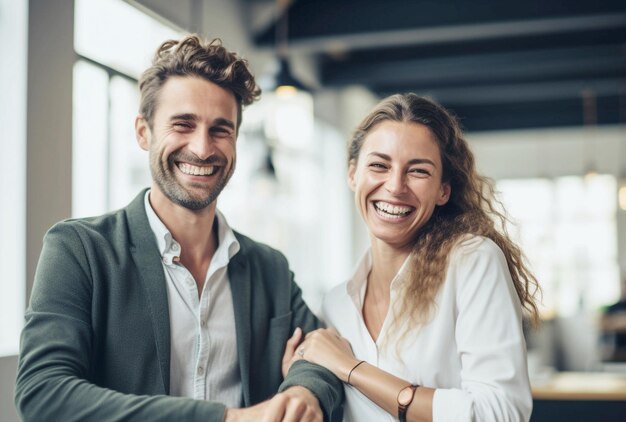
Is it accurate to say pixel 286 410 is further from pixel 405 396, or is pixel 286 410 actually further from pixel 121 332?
pixel 121 332

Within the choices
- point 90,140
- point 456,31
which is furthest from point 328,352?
point 456,31

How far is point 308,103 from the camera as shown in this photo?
5.12 meters

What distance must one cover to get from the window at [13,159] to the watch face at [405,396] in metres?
1.98

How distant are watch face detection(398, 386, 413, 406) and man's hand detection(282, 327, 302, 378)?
34cm

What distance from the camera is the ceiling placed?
5.68 metres

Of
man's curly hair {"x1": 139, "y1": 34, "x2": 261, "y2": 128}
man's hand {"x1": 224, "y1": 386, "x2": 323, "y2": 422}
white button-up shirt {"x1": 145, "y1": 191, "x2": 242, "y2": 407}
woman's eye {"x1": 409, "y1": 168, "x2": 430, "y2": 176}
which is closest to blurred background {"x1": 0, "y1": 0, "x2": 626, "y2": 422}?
woman's eye {"x1": 409, "y1": 168, "x2": 430, "y2": 176}

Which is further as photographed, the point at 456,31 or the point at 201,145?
the point at 456,31

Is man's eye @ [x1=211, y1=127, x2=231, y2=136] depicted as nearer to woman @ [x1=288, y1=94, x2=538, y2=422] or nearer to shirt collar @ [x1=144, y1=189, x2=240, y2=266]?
shirt collar @ [x1=144, y1=189, x2=240, y2=266]

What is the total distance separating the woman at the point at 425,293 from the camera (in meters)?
1.93

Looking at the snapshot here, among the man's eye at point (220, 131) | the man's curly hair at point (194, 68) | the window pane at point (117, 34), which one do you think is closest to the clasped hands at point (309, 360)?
the man's eye at point (220, 131)

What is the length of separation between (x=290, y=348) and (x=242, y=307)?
0.64 ft

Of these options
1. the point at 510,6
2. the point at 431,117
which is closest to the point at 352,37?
the point at 510,6

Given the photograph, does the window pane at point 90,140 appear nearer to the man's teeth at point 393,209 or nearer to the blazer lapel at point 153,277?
the blazer lapel at point 153,277

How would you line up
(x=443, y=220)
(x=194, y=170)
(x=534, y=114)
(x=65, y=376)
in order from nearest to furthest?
(x=65, y=376)
(x=194, y=170)
(x=443, y=220)
(x=534, y=114)
